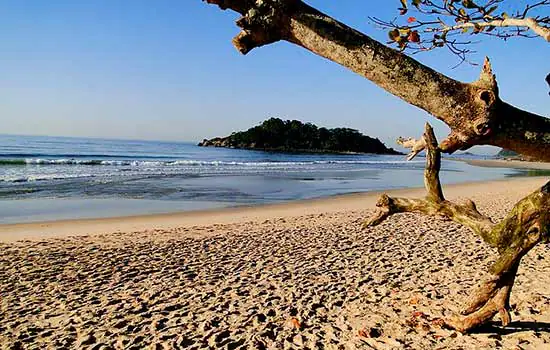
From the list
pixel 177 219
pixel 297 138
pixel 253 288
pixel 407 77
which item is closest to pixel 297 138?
pixel 297 138

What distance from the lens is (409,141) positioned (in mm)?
4035

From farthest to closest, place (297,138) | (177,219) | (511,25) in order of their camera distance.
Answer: (297,138) < (177,219) < (511,25)

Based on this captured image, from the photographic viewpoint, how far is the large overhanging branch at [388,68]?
2125 millimetres

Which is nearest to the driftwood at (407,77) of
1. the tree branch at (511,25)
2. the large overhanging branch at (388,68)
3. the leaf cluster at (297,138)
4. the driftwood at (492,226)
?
the large overhanging branch at (388,68)

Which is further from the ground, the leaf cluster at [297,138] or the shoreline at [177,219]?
the leaf cluster at [297,138]

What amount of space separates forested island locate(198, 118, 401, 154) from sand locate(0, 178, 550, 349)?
2982 inches

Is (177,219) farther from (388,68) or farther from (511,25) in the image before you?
(388,68)

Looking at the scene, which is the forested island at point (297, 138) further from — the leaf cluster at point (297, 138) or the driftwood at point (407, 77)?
the driftwood at point (407, 77)

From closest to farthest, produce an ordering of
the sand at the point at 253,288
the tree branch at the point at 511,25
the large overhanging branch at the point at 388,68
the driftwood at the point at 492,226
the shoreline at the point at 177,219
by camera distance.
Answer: the large overhanging branch at the point at 388,68
the tree branch at the point at 511,25
the driftwood at the point at 492,226
the sand at the point at 253,288
the shoreline at the point at 177,219

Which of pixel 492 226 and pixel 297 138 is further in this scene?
pixel 297 138

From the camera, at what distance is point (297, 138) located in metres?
89.1

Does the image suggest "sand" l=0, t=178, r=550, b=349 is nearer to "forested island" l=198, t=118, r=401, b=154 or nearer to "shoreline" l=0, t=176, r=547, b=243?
"shoreline" l=0, t=176, r=547, b=243

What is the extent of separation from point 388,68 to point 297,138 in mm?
87229

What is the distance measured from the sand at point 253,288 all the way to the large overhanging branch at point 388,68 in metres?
2.98
